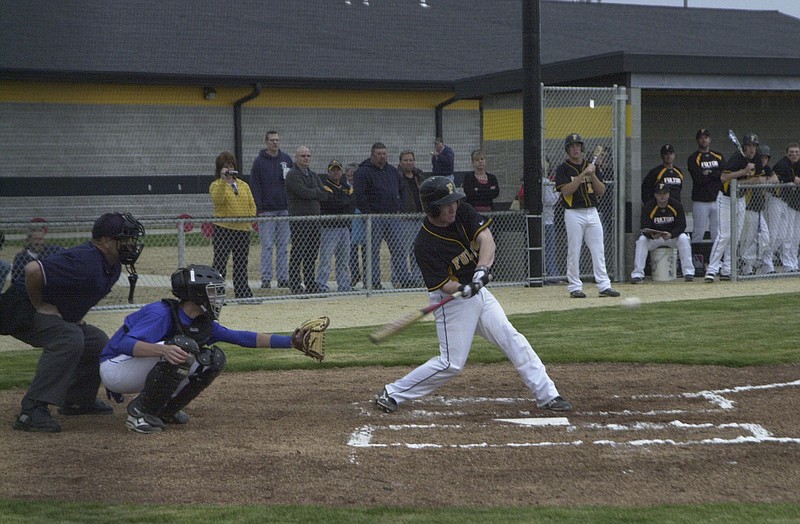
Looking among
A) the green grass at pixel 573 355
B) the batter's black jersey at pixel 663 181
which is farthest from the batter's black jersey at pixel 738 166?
the green grass at pixel 573 355

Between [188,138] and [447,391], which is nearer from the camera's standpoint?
[447,391]

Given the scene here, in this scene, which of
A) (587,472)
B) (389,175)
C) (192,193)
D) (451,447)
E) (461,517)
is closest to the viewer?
(461,517)

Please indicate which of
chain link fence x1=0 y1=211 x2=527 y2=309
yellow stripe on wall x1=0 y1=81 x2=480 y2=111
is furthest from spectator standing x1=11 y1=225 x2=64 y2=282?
yellow stripe on wall x1=0 y1=81 x2=480 y2=111

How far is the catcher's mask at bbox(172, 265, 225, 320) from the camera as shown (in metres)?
6.28

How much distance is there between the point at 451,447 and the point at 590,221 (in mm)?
6873

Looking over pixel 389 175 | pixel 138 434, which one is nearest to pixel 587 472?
pixel 138 434

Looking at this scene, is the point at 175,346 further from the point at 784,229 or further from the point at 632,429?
the point at 784,229

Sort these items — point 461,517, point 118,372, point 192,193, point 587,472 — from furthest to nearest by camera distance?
point 192,193 < point 118,372 < point 587,472 < point 461,517

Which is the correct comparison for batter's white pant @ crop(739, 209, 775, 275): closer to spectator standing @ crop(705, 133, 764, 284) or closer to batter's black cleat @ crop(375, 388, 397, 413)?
spectator standing @ crop(705, 133, 764, 284)

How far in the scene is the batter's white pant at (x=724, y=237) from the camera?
46.8 ft

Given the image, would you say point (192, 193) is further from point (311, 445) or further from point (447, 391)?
point (311, 445)

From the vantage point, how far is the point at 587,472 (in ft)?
17.9

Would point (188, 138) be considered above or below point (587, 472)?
above

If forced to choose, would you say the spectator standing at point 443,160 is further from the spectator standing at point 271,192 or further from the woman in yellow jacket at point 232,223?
the woman in yellow jacket at point 232,223
